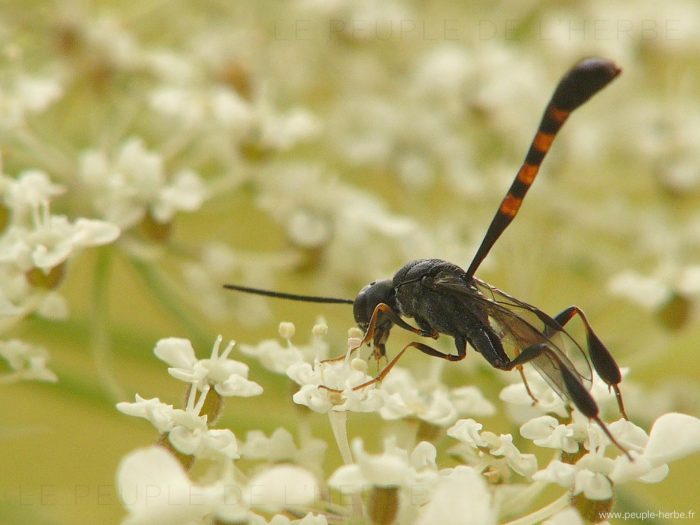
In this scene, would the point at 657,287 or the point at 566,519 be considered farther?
the point at 657,287

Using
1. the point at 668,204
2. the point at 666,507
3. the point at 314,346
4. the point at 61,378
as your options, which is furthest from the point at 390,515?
the point at 668,204

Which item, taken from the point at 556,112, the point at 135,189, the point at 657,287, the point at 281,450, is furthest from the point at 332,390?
the point at 657,287

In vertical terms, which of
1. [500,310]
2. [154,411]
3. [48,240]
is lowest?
[154,411]

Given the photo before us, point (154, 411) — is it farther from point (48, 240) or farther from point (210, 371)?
point (48, 240)

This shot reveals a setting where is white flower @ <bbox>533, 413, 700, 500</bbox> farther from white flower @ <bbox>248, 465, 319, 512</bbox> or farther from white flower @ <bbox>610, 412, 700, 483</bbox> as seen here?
white flower @ <bbox>248, 465, 319, 512</bbox>

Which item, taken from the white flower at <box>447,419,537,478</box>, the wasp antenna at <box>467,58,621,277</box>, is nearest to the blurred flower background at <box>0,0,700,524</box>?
the white flower at <box>447,419,537,478</box>

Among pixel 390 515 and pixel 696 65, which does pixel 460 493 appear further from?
pixel 696 65

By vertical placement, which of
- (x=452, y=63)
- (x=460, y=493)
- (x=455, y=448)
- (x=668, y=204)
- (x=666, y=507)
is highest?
(x=452, y=63)
